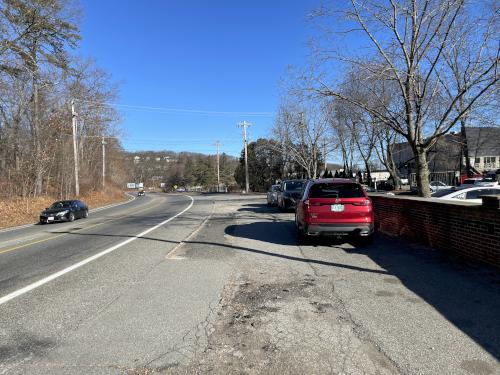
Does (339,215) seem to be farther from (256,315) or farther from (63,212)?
(63,212)

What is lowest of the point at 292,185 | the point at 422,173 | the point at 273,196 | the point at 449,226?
the point at 273,196

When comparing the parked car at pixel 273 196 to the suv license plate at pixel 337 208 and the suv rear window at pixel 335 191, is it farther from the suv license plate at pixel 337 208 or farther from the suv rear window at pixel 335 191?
the suv license plate at pixel 337 208

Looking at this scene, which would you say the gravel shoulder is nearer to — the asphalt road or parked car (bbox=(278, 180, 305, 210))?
the asphalt road

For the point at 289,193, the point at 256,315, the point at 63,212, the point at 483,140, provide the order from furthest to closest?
the point at 483,140, the point at 63,212, the point at 289,193, the point at 256,315

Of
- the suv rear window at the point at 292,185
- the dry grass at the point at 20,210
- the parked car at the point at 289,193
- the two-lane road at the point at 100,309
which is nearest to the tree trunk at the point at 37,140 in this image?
the dry grass at the point at 20,210

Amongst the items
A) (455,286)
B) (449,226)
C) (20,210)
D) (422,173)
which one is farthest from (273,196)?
(455,286)

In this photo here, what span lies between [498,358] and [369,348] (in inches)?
44.4

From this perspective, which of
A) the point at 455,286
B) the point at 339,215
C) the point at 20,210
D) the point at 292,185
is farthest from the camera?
the point at 20,210

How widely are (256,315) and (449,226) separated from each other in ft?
17.9

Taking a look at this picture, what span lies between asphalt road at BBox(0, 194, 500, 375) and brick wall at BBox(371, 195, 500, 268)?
0.39 metres

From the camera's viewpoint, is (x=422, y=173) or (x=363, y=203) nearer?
(x=363, y=203)

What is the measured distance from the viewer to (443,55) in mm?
13195

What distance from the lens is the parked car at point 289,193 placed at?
77.2ft

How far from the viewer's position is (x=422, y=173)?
13.5 m
